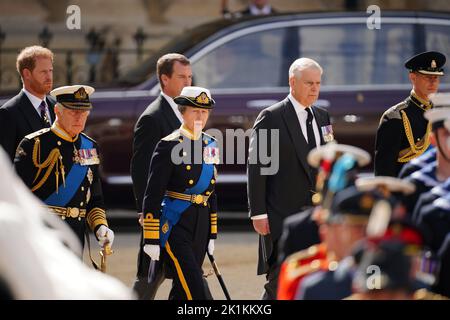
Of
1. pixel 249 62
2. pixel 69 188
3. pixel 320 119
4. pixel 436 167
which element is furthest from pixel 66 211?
pixel 249 62

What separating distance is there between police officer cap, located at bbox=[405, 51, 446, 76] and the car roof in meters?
3.87

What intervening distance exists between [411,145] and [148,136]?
1.56m

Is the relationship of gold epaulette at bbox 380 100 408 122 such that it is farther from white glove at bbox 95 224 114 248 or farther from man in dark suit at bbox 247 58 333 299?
white glove at bbox 95 224 114 248

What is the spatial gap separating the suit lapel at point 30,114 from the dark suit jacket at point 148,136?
2.03ft

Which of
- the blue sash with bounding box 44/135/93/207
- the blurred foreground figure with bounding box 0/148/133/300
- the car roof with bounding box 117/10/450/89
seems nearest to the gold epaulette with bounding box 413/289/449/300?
the blurred foreground figure with bounding box 0/148/133/300

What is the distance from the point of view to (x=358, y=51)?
42.4ft

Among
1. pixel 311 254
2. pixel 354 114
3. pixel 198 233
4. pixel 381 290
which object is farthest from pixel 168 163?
pixel 354 114

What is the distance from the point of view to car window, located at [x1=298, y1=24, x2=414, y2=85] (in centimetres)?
1279

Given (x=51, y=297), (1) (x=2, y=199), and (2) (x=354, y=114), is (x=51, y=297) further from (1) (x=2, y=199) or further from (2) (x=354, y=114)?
(2) (x=354, y=114)

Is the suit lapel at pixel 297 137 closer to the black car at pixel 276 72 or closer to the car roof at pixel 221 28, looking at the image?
the black car at pixel 276 72

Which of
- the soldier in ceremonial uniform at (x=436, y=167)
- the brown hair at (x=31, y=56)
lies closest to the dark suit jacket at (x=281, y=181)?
the brown hair at (x=31, y=56)

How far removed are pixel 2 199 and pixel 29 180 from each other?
4.01m

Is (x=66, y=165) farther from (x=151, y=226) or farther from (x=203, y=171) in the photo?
(x=203, y=171)

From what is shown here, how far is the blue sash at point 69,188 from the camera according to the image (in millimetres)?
7648
